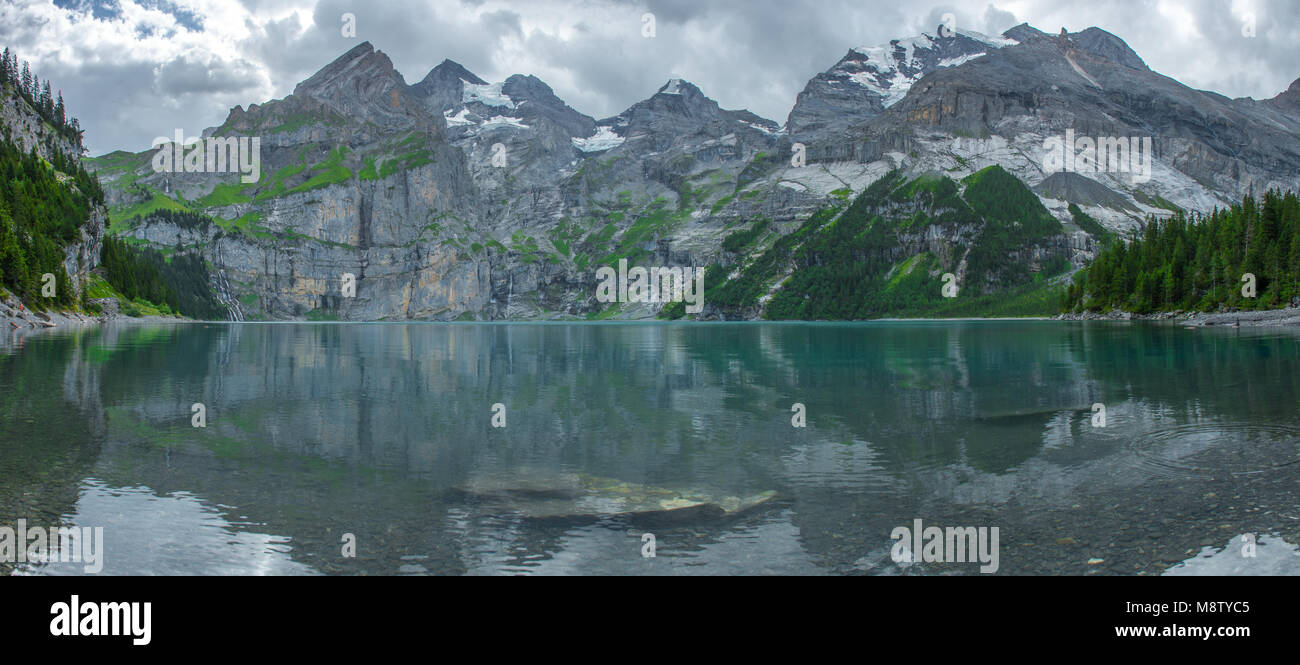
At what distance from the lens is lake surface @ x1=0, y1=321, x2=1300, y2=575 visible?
548 inches

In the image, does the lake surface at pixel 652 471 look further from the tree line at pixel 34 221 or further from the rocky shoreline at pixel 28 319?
the tree line at pixel 34 221

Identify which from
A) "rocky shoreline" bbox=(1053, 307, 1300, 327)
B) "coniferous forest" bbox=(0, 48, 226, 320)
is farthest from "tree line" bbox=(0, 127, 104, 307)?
"rocky shoreline" bbox=(1053, 307, 1300, 327)

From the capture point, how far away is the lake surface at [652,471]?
45.7 feet

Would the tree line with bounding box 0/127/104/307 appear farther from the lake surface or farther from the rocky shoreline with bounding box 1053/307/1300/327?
the rocky shoreline with bounding box 1053/307/1300/327

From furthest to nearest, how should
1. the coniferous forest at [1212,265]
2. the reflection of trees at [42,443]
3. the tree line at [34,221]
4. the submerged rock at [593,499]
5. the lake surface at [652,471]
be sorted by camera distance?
the coniferous forest at [1212,265] < the tree line at [34,221] < the submerged rock at [593,499] < the reflection of trees at [42,443] < the lake surface at [652,471]

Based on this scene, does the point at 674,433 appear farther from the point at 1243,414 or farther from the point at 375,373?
the point at 375,373

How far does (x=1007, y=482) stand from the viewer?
1967cm

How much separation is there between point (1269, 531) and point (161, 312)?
238m

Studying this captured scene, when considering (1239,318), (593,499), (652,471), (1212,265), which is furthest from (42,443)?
(1212,265)

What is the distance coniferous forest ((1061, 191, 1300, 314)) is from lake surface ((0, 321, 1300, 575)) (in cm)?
9376

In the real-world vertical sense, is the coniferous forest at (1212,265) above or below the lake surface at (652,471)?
above

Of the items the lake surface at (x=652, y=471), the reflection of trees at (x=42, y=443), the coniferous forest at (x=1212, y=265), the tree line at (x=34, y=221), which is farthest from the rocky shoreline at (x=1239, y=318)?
the tree line at (x=34, y=221)

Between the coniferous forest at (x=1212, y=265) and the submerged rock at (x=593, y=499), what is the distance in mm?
134014

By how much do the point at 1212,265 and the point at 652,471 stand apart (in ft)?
483
